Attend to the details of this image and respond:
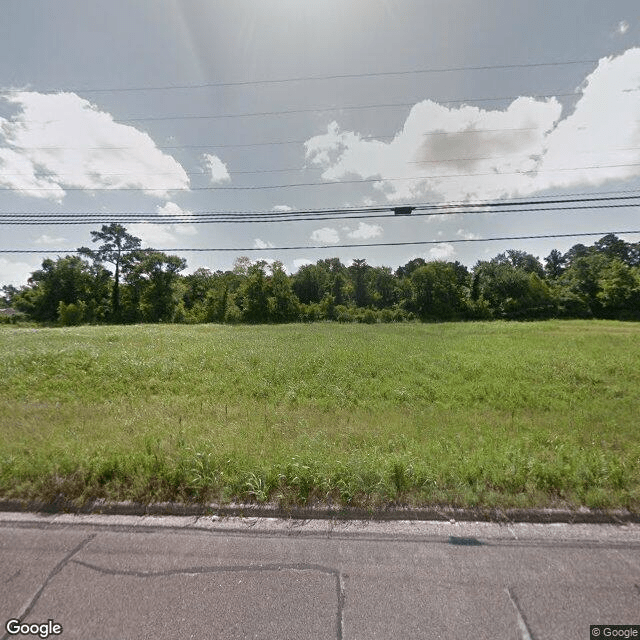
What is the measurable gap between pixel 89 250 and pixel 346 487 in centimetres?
5226

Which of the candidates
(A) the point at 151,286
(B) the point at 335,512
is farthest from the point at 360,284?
(B) the point at 335,512

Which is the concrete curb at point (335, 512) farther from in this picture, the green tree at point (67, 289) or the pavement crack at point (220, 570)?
the green tree at point (67, 289)

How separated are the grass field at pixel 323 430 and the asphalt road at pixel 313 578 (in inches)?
15.0

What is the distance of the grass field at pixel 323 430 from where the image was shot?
3359 millimetres

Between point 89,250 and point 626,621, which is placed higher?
point 89,250

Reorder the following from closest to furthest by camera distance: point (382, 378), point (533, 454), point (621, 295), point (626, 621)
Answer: point (626, 621)
point (533, 454)
point (382, 378)
point (621, 295)

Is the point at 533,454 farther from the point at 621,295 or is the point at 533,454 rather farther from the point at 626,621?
the point at 621,295

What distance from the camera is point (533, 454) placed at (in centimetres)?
421

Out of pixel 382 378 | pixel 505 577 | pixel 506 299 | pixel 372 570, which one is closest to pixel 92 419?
pixel 372 570

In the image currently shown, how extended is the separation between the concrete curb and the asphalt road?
0.31ft

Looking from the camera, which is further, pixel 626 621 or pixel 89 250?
pixel 89 250

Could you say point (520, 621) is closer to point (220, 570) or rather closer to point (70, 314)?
point (220, 570)

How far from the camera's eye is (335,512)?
121 inches

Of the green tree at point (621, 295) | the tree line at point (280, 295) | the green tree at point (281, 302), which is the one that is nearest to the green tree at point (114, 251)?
the tree line at point (280, 295)
